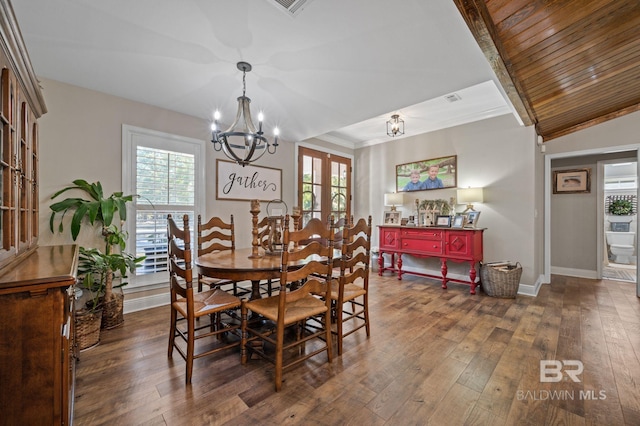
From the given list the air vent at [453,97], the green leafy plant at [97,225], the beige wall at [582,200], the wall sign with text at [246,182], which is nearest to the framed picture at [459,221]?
the air vent at [453,97]

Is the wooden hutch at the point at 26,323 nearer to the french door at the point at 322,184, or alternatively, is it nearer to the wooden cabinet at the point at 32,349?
the wooden cabinet at the point at 32,349

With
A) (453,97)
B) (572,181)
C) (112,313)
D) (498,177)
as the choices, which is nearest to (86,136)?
(112,313)

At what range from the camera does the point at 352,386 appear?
1.78 meters

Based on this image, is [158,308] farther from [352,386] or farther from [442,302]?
[442,302]

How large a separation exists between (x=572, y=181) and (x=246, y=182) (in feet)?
18.4

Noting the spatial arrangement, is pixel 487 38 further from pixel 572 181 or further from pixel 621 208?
pixel 621 208

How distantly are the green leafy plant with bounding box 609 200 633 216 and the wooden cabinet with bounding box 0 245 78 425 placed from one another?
9.51m

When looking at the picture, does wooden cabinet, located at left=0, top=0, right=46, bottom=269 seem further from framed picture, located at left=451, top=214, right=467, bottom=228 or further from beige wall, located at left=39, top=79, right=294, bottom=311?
framed picture, located at left=451, top=214, right=467, bottom=228

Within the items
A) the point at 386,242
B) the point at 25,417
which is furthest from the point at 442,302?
the point at 25,417

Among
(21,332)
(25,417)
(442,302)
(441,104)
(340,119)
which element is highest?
(441,104)

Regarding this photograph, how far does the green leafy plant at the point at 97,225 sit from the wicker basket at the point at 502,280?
4.17m

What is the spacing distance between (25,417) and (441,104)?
14.8ft

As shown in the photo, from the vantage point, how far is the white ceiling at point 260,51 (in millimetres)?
1743

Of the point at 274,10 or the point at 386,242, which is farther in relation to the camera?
the point at 386,242
